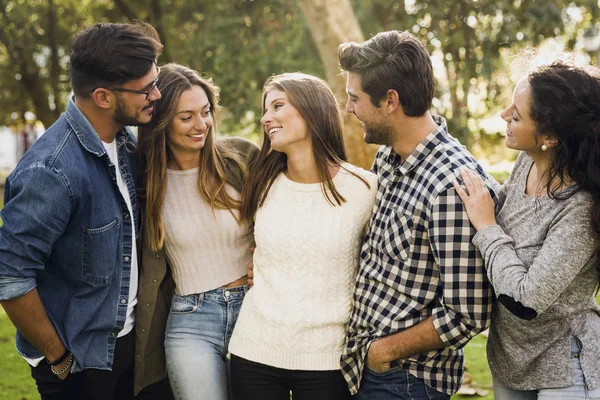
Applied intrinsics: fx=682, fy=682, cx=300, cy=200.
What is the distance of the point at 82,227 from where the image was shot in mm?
2996

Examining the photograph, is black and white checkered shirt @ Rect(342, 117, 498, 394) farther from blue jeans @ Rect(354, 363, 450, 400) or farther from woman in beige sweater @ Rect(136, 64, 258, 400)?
woman in beige sweater @ Rect(136, 64, 258, 400)

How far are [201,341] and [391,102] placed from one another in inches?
56.9

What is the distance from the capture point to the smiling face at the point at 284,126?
3.19 metres

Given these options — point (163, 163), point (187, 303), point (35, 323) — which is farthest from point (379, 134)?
point (35, 323)

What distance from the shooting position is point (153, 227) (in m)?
3.32

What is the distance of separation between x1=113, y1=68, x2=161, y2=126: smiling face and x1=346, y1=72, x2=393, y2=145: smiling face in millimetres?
935

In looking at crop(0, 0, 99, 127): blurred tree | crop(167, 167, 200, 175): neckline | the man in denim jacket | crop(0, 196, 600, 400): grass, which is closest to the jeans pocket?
the man in denim jacket

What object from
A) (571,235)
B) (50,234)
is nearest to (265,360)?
(50,234)

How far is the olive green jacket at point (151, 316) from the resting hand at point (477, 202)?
5.08 ft

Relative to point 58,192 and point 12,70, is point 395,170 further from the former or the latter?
point 12,70

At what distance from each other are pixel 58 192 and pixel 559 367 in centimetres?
209

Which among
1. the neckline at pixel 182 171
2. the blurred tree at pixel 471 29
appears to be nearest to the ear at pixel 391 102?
the neckline at pixel 182 171

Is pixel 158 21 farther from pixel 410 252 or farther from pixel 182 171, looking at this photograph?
pixel 410 252

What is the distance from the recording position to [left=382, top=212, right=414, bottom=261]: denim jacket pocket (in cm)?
277
